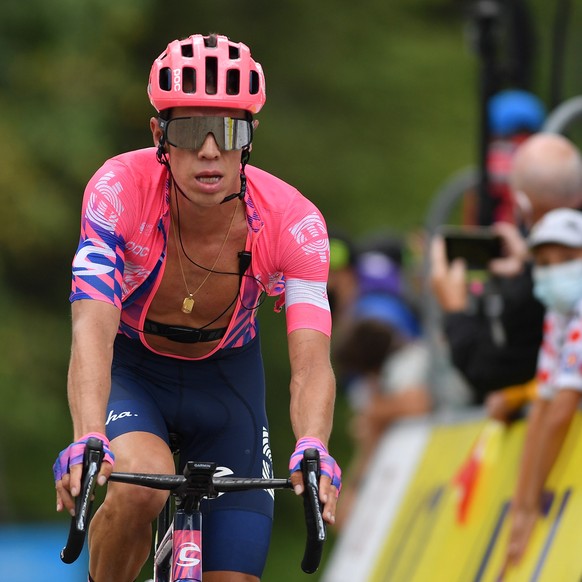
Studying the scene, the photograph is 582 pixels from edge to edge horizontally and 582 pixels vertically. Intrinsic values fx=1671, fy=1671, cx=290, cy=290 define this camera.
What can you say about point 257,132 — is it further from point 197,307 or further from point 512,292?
point 197,307

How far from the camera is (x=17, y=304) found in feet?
73.5

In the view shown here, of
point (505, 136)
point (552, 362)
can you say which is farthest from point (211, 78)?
point (505, 136)

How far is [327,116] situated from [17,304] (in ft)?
17.7

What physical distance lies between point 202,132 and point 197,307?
68cm

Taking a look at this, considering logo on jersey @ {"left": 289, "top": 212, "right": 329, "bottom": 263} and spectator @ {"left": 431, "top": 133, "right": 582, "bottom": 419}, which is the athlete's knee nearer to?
logo on jersey @ {"left": 289, "top": 212, "right": 329, "bottom": 263}

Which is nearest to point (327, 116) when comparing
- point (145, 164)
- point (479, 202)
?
point (479, 202)

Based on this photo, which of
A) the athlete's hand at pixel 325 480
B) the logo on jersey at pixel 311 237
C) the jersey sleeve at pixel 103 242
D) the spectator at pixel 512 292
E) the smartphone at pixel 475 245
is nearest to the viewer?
the athlete's hand at pixel 325 480

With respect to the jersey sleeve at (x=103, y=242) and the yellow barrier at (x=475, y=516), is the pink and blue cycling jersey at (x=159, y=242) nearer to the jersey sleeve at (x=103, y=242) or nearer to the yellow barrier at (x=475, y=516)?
the jersey sleeve at (x=103, y=242)

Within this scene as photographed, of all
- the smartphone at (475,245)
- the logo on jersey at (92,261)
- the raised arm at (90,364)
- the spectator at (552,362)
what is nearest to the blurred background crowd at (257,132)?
the smartphone at (475,245)

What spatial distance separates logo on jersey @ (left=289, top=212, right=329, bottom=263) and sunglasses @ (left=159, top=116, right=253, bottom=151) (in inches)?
15.6

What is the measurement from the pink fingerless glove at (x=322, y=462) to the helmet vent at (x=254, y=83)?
1.16m

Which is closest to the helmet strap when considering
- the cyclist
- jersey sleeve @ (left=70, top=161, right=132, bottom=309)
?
the cyclist

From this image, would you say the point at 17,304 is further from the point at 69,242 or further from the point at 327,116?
the point at 327,116

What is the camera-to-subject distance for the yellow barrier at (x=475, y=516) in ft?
22.9
